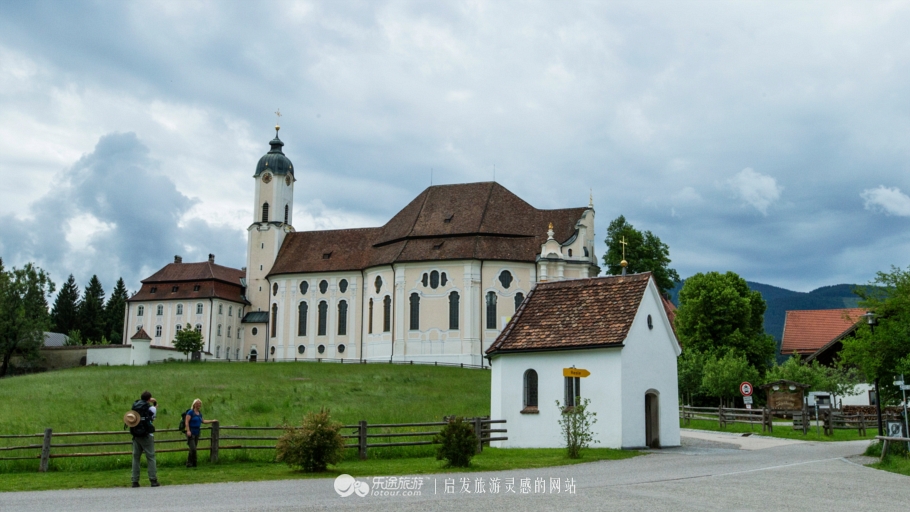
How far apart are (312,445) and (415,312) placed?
50017mm

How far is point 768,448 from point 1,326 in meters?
60.2

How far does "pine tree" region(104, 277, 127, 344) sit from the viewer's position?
99.7m

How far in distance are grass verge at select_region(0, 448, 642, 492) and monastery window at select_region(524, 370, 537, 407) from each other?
12.0ft

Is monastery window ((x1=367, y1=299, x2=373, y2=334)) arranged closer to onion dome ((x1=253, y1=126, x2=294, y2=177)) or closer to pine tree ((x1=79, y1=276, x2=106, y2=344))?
onion dome ((x1=253, y1=126, x2=294, y2=177))

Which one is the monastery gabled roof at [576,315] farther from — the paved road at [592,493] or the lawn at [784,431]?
the lawn at [784,431]

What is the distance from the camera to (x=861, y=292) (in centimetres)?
2692

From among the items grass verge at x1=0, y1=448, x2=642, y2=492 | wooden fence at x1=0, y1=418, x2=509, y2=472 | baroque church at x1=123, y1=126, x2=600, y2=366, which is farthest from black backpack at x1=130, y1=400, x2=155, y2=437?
baroque church at x1=123, y1=126, x2=600, y2=366

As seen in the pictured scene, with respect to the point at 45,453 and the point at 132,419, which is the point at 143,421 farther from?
the point at 45,453

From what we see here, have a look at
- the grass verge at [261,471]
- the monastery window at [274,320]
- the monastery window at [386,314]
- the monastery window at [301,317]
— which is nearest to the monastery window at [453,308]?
the monastery window at [386,314]

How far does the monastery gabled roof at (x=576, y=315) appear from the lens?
26.0 m

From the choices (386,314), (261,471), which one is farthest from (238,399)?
(386,314)

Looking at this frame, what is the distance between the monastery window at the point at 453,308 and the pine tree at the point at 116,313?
48945 millimetres

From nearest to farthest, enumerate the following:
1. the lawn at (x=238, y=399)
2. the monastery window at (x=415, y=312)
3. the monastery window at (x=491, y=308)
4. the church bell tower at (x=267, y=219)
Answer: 1. the lawn at (x=238, y=399)
2. the monastery window at (x=491, y=308)
3. the monastery window at (x=415, y=312)
4. the church bell tower at (x=267, y=219)

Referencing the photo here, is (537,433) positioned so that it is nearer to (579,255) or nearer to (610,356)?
(610,356)
